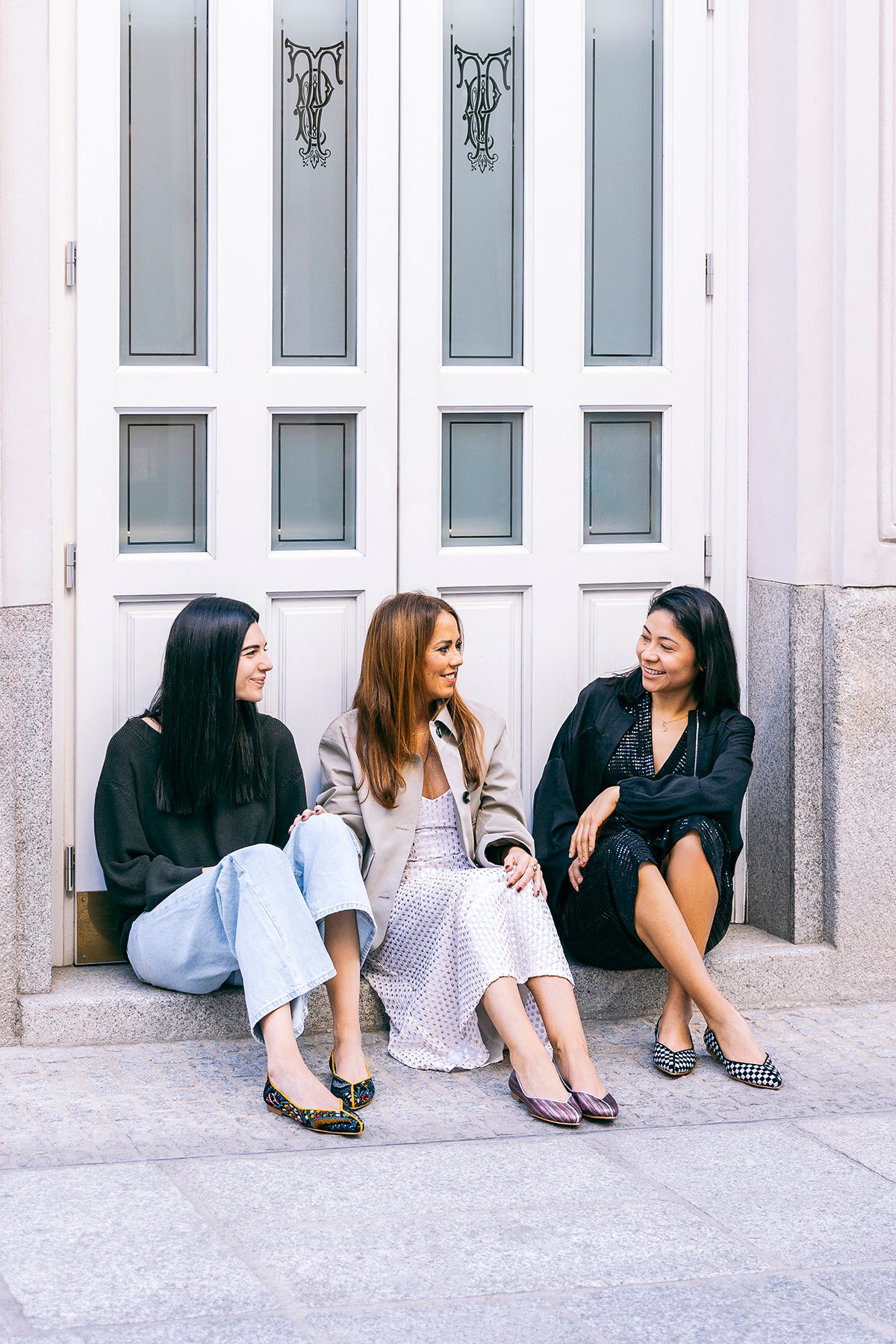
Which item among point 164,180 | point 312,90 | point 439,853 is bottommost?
point 439,853

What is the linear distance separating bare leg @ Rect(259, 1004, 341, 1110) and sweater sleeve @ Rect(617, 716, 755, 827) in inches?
45.4

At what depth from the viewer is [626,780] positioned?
16.2 ft

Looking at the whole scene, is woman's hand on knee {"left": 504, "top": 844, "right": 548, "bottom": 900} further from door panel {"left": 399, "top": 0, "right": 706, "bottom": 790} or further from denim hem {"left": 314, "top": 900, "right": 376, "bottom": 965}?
door panel {"left": 399, "top": 0, "right": 706, "bottom": 790}

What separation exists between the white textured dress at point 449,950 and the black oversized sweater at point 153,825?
1.34 feet

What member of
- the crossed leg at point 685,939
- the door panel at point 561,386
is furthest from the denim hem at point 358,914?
the door panel at point 561,386

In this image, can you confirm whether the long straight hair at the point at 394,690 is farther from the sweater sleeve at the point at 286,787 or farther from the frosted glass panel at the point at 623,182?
the frosted glass panel at the point at 623,182

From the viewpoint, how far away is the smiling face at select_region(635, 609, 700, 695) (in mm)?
4949

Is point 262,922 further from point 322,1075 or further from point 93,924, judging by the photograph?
point 93,924

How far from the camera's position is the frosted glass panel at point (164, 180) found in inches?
191

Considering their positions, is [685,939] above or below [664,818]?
below

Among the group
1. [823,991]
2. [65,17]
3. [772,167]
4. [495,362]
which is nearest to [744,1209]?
[823,991]

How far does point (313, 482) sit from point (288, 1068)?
174cm

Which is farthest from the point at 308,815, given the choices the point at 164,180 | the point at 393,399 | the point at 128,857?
the point at 164,180

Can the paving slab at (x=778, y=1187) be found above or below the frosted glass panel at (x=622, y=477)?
below
